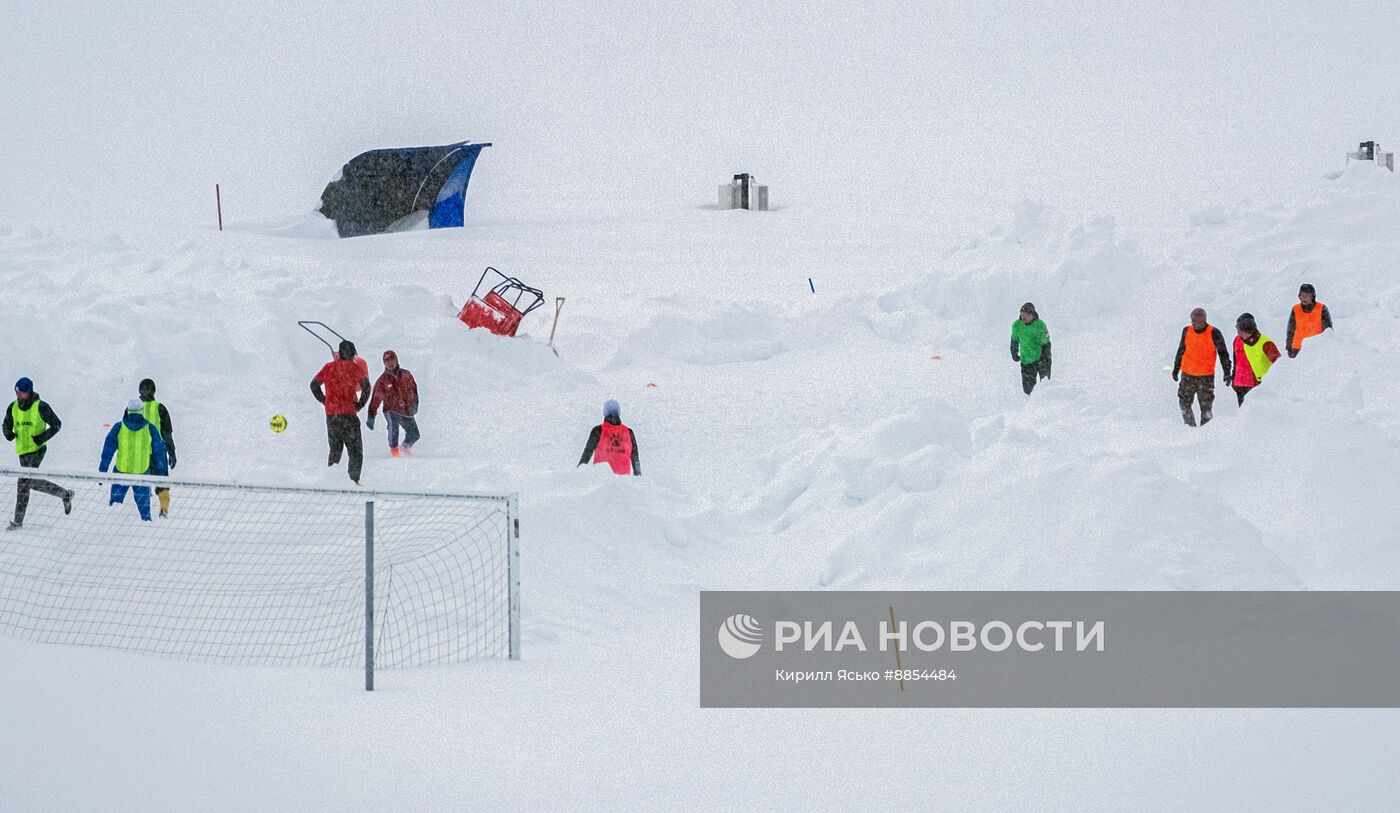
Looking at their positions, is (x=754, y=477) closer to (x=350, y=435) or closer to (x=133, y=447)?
(x=350, y=435)

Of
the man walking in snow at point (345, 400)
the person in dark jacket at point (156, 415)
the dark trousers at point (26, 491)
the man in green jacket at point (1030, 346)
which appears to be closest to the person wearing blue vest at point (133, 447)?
the person in dark jacket at point (156, 415)

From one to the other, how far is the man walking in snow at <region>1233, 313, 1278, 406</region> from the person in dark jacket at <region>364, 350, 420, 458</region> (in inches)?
329

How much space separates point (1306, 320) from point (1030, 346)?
2.92 metres

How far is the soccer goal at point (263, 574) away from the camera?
8.24 metres

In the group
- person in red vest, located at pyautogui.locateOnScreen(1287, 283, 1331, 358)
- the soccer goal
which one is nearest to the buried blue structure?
the soccer goal

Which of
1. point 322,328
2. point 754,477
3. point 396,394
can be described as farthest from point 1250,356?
point 322,328

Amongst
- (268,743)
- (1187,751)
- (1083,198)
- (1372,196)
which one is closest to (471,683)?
(268,743)

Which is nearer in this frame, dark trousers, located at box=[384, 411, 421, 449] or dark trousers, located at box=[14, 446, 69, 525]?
dark trousers, located at box=[14, 446, 69, 525]

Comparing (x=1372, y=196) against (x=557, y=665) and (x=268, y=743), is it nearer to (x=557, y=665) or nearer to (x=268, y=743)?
(x=557, y=665)

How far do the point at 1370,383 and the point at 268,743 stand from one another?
452 inches

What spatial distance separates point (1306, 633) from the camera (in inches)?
288

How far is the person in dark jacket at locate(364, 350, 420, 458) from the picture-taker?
13.4m

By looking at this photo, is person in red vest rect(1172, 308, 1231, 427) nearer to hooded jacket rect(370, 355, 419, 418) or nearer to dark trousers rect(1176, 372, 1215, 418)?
dark trousers rect(1176, 372, 1215, 418)

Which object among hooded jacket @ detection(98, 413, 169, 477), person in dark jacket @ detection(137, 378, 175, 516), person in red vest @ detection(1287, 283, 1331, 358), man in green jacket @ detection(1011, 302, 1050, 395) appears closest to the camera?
hooded jacket @ detection(98, 413, 169, 477)
